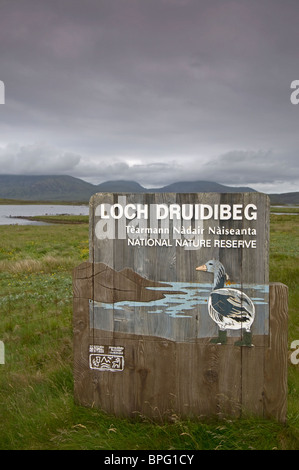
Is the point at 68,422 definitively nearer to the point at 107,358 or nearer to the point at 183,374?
the point at 107,358

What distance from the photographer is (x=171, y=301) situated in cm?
397

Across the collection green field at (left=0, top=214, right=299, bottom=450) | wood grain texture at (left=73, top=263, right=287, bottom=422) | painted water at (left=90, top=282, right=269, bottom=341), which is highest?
painted water at (left=90, top=282, right=269, bottom=341)

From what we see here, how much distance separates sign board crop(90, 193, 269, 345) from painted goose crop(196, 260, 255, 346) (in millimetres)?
11

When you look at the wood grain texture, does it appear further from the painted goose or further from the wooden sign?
the painted goose

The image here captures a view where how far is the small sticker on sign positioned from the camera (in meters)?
4.10

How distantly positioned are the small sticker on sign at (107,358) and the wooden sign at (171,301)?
0.5 inches

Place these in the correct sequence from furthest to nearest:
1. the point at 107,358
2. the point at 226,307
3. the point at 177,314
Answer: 1. the point at 107,358
2. the point at 177,314
3. the point at 226,307

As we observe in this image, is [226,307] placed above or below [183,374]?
above

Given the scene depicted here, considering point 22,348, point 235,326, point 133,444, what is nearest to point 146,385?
point 133,444

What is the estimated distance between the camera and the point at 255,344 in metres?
3.84

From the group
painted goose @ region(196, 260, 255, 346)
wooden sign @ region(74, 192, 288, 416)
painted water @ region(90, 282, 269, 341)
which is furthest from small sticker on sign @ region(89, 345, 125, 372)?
painted goose @ region(196, 260, 255, 346)

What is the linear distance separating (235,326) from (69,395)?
222 cm

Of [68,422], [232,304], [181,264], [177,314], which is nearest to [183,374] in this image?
[177,314]

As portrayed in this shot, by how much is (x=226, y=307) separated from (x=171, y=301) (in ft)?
1.98
